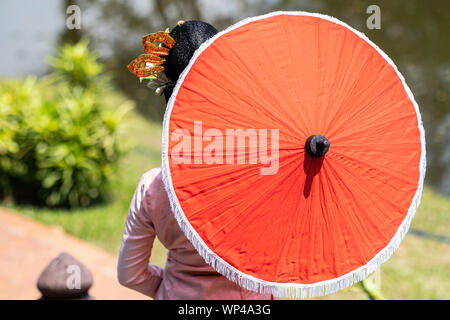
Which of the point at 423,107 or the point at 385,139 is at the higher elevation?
the point at 423,107

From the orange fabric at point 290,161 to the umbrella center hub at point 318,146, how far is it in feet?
0.11

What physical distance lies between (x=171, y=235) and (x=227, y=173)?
321mm

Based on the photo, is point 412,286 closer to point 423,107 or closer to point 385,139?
point 385,139

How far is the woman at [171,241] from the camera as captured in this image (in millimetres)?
1317

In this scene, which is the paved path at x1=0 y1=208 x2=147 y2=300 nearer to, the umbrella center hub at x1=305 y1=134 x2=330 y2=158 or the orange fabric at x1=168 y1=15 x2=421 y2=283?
the orange fabric at x1=168 y1=15 x2=421 y2=283

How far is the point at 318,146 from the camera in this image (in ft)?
3.70

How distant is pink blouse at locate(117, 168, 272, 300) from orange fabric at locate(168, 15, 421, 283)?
0.20 metres

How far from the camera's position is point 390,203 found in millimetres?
1282

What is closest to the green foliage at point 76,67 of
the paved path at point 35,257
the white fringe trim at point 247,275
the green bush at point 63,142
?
the green bush at point 63,142

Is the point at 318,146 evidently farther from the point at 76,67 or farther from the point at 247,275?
the point at 76,67

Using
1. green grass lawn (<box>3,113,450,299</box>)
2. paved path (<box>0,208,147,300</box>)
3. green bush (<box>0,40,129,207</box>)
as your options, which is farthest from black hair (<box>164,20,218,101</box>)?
green bush (<box>0,40,129,207</box>)

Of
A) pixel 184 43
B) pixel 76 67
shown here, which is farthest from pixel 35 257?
pixel 184 43

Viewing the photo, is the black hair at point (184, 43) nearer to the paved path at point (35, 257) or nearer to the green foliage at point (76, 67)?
the paved path at point (35, 257)
